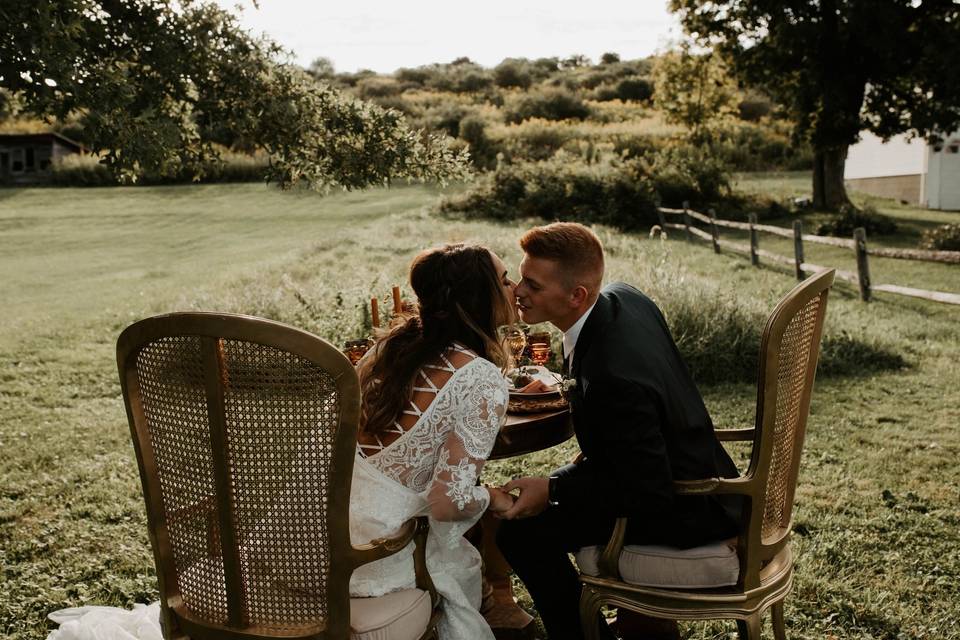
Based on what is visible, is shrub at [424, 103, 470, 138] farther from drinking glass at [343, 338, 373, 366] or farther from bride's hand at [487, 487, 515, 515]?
bride's hand at [487, 487, 515, 515]

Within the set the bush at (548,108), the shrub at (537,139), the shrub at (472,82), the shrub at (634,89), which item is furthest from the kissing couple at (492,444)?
the shrub at (472,82)

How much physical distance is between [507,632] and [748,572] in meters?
1.28

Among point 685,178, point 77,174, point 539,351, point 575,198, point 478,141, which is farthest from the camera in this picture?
point 77,174

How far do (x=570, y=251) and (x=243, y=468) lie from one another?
57.8 inches

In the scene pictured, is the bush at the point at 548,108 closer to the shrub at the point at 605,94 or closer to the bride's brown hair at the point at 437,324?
the shrub at the point at 605,94

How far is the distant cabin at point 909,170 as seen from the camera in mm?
25797

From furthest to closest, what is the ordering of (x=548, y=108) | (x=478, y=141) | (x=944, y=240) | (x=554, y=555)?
(x=548, y=108), (x=478, y=141), (x=944, y=240), (x=554, y=555)

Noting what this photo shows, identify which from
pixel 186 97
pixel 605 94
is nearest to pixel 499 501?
pixel 186 97

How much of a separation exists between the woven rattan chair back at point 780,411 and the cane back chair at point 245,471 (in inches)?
46.0

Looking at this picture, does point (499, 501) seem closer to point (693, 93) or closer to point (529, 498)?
point (529, 498)

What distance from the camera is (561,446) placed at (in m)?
6.47

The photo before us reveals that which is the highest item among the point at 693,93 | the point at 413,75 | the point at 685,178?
the point at 413,75

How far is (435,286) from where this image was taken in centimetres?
276

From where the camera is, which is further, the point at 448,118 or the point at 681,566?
the point at 448,118
